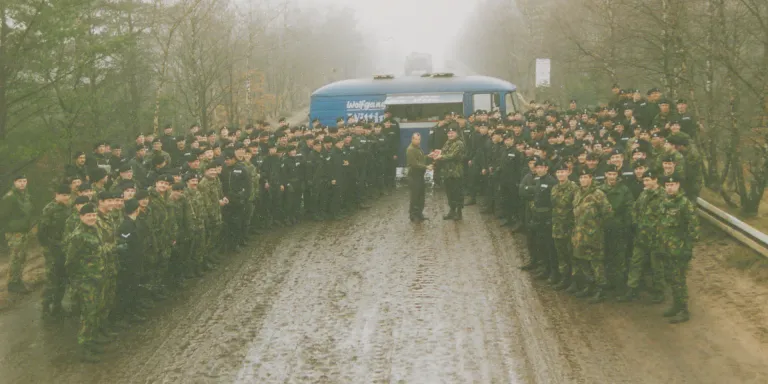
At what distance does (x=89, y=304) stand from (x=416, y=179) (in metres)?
8.38

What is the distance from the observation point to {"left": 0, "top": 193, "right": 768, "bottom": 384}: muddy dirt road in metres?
8.06

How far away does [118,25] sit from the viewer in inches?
1007

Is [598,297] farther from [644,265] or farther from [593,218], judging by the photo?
[593,218]

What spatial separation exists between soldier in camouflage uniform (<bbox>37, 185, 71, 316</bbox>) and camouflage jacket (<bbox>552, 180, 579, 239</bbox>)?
22.2 feet

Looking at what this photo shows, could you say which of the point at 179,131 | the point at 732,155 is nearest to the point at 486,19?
the point at 179,131

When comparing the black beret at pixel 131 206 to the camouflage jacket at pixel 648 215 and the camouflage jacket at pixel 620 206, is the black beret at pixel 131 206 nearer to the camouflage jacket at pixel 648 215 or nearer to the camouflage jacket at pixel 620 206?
the camouflage jacket at pixel 620 206

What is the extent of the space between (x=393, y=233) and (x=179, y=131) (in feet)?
56.2

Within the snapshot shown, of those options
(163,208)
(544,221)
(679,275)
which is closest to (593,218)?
(544,221)

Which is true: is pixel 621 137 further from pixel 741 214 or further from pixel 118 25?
pixel 118 25

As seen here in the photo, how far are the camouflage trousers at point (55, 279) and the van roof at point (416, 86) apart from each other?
13.7 meters

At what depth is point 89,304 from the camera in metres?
8.93

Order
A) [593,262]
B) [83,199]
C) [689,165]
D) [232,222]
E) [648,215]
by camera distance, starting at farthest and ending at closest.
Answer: [232,222] → [689,165] → [593,262] → [648,215] → [83,199]

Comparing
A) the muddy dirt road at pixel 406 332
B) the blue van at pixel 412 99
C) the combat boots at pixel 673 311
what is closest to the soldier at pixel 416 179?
the muddy dirt road at pixel 406 332

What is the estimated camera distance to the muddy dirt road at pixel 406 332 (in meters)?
8.06
